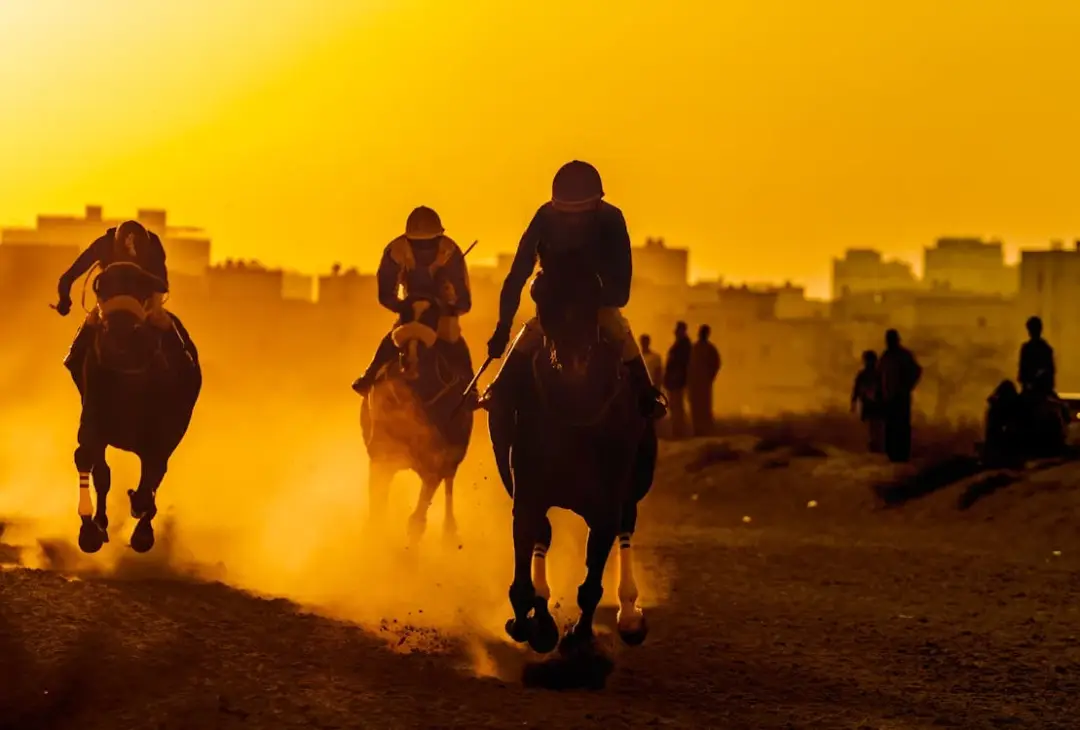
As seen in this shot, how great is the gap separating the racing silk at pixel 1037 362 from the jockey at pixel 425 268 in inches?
424

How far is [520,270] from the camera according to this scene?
11.6 metres

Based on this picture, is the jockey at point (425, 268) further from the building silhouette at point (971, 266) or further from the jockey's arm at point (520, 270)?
the building silhouette at point (971, 266)

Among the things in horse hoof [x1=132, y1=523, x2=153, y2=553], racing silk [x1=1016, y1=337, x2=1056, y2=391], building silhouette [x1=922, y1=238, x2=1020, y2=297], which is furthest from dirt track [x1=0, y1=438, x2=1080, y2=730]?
building silhouette [x1=922, y1=238, x2=1020, y2=297]

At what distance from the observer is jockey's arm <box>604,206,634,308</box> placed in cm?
1123

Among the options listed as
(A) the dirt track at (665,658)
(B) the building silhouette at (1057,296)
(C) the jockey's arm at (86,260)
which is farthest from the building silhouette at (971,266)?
(C) the jockey's arm at (86,260)

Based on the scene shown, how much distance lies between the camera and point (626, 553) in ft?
38.3

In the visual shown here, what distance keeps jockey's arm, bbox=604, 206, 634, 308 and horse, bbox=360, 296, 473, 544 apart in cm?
494

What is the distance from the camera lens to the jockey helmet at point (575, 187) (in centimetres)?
1137

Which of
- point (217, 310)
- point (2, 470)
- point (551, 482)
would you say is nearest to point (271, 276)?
point (217, 310)

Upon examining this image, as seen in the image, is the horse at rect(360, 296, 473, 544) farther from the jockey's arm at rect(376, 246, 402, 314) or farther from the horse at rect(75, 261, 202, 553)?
the horse at rect(75, 261, 202, 553)

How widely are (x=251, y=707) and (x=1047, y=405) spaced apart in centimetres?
1778

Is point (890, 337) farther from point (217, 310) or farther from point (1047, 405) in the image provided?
point (217, 310)

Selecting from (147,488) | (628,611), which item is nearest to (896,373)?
(147,488)

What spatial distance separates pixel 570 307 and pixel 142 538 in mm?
6349
